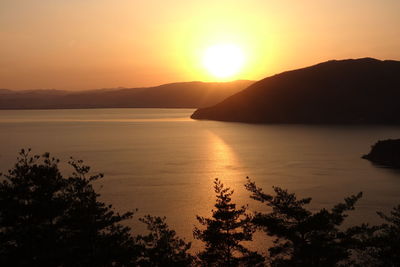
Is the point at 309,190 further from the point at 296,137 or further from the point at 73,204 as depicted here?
the point at 296,137

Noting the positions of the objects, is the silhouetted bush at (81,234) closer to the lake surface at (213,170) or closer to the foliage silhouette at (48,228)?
the foliage silhouette at (48,228)

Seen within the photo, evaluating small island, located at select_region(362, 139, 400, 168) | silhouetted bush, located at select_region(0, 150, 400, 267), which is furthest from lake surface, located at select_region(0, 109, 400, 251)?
silhouetted bush, located at select_region(0, 150, 400, 267)

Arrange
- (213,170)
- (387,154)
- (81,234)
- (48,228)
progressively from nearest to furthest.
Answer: (48,228) → (81,234) → (213,170) → (387,154)

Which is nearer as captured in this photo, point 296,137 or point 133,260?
point 133,260

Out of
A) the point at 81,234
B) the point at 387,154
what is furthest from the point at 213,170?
the point at 81,234

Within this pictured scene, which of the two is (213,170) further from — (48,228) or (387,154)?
(48,228)

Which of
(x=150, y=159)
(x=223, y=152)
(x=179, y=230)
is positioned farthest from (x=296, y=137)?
(x=179, y=230)
